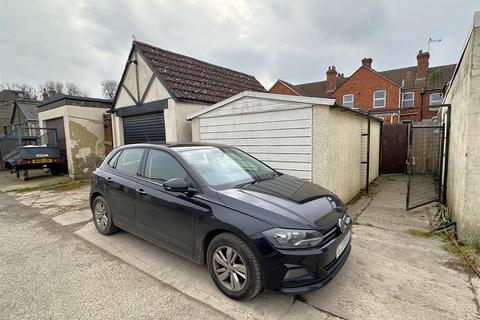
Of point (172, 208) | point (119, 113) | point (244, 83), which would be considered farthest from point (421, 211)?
point (119, 113)

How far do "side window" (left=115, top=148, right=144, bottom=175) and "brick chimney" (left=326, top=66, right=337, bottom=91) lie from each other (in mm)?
28095

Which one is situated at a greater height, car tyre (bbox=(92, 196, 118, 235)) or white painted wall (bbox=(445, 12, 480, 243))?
white painted wall (bbox=(445, 12, 480, 243))

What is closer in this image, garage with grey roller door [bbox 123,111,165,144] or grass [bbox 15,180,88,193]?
garage with grey roller door [bbox 123,111,165,144]

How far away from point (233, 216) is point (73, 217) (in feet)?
14.9

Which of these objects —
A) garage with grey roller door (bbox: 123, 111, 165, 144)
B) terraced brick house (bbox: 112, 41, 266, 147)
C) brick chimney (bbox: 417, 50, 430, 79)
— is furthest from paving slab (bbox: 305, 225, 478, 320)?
brick chimney (bbox: 417, 50, 430, 79)

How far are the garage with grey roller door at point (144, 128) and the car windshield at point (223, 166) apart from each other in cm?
453

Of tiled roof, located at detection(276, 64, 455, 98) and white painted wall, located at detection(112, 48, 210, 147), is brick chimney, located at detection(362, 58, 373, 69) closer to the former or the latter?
tiled roof, located at detection(276, 64, 455, 98)

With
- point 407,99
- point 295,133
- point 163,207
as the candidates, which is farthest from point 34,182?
point 407,99

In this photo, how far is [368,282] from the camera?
9.26ft

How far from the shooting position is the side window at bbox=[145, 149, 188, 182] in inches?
125

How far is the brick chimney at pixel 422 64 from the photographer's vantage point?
22297 mm

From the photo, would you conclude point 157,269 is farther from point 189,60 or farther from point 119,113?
point 189,60

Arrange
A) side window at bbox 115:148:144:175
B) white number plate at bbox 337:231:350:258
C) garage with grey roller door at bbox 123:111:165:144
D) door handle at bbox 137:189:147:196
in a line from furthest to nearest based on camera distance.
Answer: garage with grey roller door at bbox 123:111:165:144 → side window at bbox 115:148:144:175 → door handle at bbox 137:189:147:196 → white number plate at bbox 337:231:350:258

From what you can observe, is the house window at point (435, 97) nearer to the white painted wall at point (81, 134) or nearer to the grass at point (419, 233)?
the grass at point (419, 233)
